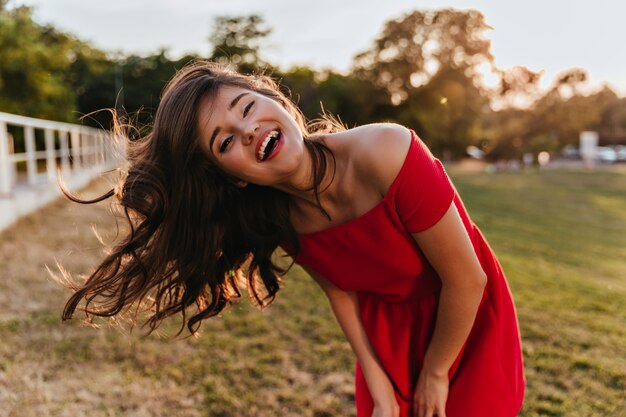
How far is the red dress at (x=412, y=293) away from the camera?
1.49 meters

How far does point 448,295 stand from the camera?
158 cm

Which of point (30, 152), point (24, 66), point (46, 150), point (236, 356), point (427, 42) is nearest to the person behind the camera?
point (236, 356)

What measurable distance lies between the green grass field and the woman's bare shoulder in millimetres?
1363

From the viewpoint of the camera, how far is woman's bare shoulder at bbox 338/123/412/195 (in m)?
1.46

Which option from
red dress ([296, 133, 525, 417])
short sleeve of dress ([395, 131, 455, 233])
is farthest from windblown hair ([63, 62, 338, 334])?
short sleeve of dress ([395, 131, 455, 233])

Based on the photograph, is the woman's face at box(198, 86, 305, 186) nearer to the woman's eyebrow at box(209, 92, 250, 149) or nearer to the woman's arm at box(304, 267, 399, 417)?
the woman's eyebrow at box(209, 92, 250, 149)

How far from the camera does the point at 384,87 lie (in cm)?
3591

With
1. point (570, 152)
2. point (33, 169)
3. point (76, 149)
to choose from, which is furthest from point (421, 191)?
point (570, 152)

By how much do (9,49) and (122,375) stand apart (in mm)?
14214

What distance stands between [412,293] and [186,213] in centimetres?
75

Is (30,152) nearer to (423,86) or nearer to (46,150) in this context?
(46,150)

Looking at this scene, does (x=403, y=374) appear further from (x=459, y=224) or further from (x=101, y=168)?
(x=101, y=168)

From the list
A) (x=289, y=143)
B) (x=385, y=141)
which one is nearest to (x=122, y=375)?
(x=289, y=143)

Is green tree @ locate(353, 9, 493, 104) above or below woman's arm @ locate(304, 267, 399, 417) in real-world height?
above
